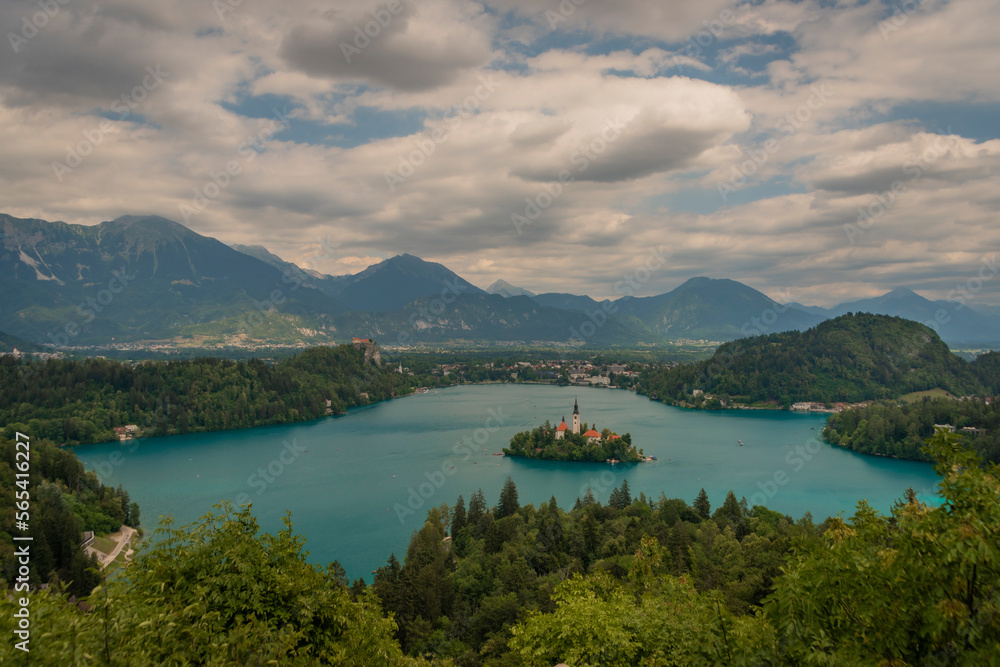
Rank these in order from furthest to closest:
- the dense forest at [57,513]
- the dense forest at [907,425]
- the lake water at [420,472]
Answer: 1. the dense forest at [907,425]
2. the lake water at [420,472]
3. the dense forest at [57,513]

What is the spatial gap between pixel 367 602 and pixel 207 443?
61.2 m

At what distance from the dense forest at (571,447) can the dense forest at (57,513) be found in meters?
33.8

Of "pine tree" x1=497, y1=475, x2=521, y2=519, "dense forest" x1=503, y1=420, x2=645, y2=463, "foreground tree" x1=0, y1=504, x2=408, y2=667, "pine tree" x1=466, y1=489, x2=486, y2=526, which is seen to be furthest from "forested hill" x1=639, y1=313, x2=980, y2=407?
"foreground tree" x1=0, y1=504, x2=408, y2=667

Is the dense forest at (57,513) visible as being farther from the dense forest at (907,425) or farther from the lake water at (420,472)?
the dense forest at (907,425)

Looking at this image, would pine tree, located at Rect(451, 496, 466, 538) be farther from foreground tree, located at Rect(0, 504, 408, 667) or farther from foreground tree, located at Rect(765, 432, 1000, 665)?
foreground tree, located at Rect(765, 432, 1000, 665)

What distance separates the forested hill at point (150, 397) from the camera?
2328 inches

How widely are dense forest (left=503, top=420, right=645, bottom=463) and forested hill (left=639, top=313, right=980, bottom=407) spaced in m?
45.0

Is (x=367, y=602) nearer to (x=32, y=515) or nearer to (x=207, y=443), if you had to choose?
(x=32, y=515)

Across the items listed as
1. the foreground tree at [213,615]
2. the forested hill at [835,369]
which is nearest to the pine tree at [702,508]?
the foreground tree at [213,615]

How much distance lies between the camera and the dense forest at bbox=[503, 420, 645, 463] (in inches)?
2042

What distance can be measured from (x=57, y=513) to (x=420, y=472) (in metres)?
26.4

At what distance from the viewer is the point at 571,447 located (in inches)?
2112

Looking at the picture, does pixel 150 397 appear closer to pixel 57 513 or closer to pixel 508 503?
pixel 57 513

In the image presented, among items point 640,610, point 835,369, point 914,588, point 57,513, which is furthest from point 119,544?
point 835,369
